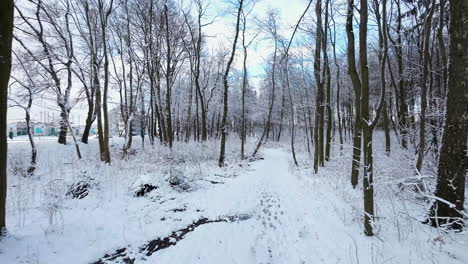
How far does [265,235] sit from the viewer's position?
383 centimetres

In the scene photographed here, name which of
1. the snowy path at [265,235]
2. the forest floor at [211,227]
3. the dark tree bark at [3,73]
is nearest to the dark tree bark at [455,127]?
the forest floor at [211,227]

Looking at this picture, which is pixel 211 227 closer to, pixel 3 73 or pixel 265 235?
pixel 265 235

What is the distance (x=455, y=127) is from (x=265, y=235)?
11.3ft

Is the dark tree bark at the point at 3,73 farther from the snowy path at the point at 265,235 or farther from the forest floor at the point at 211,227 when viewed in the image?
the snowy path at the point at 265,235

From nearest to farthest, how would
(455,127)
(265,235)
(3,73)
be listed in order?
1. (3,73)
2. (455,127)
3. (265,235)

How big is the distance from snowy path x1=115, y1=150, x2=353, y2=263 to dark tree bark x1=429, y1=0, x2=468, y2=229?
5.65 feet

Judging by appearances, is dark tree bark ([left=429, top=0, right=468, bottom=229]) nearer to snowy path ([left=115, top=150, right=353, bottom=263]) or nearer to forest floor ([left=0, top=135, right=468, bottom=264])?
forest floor ([left=0, top=135, right=468, bottom=264])

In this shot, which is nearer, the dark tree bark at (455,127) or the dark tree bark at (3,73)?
the dark tree bark at (3,73)

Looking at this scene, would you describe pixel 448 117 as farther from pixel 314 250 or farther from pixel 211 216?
pixel 211 216

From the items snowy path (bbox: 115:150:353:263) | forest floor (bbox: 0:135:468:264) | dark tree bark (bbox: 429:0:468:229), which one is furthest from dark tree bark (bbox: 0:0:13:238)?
dark tree bark (bbox: 429:0:468:229)

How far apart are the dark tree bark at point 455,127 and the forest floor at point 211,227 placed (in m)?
0.56

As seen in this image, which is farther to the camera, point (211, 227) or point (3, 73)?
point (211, 227)

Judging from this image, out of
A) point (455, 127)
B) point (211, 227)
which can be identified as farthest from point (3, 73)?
point (455, 127)

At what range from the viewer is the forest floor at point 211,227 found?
10.00ft
